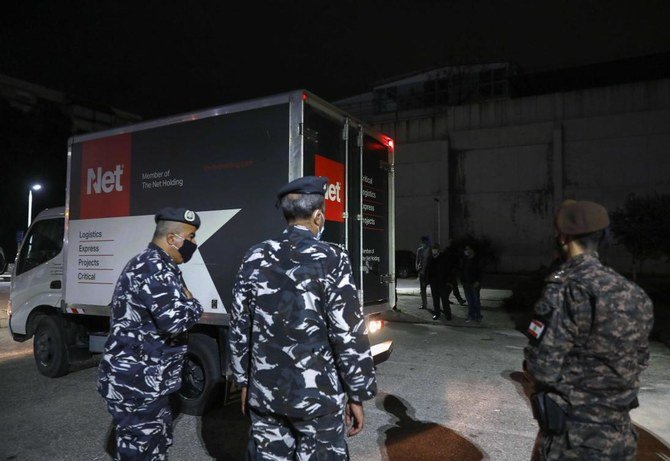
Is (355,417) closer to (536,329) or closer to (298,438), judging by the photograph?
(298,438)

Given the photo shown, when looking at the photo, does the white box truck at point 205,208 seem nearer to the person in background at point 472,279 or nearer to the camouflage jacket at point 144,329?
the camouflage jacket at point 144,329

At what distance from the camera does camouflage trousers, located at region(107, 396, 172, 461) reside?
2.74m

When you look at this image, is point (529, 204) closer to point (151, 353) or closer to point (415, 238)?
point (415, 238)

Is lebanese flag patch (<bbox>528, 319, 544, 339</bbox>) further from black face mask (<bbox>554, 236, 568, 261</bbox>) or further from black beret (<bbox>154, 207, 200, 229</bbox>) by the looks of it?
black beret (<bbox>154, 207, 200, 229</bbox>)

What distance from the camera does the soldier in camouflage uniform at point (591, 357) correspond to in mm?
2043

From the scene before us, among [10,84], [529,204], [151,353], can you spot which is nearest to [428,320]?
[151,353]

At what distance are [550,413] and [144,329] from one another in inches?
85.1

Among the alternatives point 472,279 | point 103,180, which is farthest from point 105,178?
point 472,279

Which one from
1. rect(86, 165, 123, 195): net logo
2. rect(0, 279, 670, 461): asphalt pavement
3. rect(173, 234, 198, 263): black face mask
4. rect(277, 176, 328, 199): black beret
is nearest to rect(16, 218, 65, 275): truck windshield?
rect(86, 165, 123, 195): net logo

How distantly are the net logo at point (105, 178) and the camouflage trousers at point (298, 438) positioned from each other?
13.1ft

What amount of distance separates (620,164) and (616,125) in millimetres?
2084

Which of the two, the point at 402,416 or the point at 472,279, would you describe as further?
the point at 472,279

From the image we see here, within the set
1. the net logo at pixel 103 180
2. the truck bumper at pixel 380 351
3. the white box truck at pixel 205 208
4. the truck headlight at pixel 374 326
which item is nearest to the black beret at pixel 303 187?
the white box truck at pixel 205 208

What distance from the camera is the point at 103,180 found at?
18.8 ft
